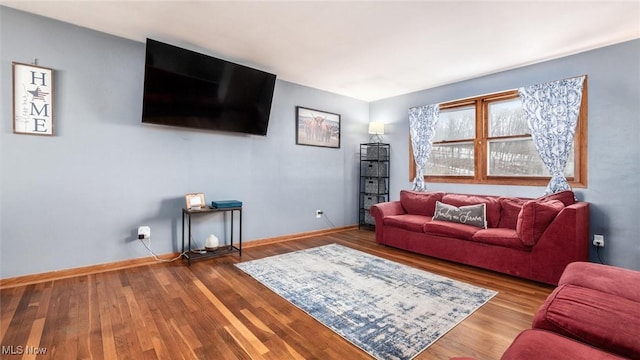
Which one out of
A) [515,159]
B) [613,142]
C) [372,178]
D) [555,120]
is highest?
[555,120]

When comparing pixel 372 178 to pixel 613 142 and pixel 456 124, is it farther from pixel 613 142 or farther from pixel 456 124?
pixel 613 142

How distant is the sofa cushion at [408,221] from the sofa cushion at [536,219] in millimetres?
1085

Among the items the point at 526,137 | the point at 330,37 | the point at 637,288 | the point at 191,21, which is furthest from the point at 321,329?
the point at 526,137

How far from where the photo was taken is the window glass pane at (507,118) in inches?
141

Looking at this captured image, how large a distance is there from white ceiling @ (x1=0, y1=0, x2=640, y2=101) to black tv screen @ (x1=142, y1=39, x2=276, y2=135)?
186mm

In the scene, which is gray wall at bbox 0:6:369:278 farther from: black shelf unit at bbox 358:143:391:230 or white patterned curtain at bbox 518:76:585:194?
white patterned curtain at bbox 518:76:585:194

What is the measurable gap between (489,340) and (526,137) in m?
2.86

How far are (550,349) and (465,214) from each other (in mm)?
2676

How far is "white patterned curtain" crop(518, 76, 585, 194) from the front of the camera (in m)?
3.10

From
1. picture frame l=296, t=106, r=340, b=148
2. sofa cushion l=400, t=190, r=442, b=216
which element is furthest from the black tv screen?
sofa cushion l=400, t=190, r=442, b=216

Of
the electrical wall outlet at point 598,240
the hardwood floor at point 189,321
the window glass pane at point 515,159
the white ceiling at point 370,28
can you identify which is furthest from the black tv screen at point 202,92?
the electrical wall outlet at point 598,240

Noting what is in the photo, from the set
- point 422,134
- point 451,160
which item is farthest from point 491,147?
point 422,134

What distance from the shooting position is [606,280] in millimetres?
1496

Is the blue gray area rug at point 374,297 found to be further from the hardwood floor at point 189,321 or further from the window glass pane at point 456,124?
the window glass pane at point 456,124
